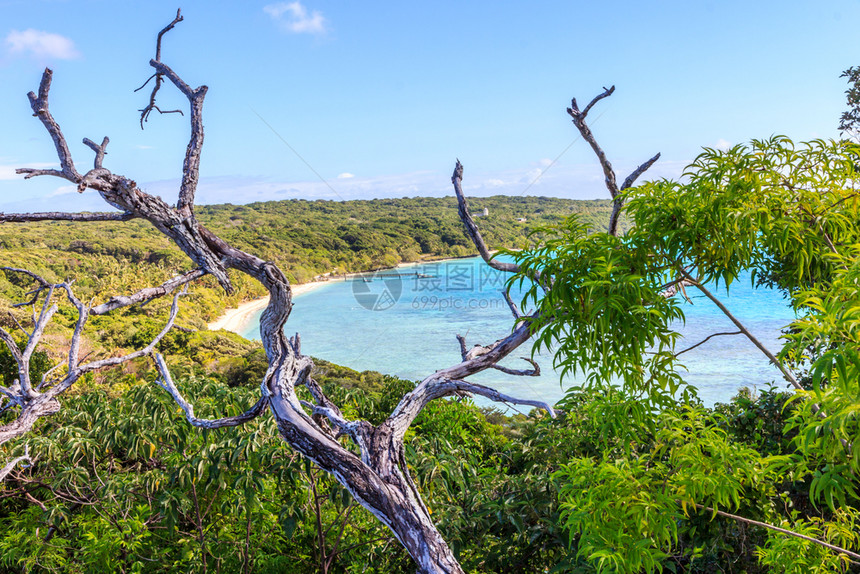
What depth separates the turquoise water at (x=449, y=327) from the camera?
647 inches

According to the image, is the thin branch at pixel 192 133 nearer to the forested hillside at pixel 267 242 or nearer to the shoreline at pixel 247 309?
the forested hillside at pixel 267 242

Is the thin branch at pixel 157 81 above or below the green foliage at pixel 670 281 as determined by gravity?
above

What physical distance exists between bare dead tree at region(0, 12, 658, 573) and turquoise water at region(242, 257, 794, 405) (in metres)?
5.67

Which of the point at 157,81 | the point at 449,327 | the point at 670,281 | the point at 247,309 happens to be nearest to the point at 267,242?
the point at 247,309

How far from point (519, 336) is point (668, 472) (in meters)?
0.67

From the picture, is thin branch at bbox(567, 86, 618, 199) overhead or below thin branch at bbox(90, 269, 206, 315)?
overhead

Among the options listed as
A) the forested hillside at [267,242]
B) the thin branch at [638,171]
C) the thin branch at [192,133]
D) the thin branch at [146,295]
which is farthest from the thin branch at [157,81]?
the forested hillside at [267,242]

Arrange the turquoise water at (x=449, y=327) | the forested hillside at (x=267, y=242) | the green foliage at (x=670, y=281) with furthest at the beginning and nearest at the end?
the forested hillside at (x=267, y=242), the turquoise water at (x=449, y=327), the green foliage at (x=670, y=281)

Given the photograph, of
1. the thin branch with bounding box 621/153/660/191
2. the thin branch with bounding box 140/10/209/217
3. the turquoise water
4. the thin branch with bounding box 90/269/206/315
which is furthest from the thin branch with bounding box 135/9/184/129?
the turquoise water

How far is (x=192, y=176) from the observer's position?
1983 mm

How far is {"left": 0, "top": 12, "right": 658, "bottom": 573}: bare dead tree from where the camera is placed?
170 cm

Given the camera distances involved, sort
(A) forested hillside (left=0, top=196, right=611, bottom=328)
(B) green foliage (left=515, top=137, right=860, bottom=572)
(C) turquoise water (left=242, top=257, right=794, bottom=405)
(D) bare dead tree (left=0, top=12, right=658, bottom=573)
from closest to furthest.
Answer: (B) green foliage (left=515, top=137, right=860, bottom=572) < (D) bare dead tree (left=0, top=12, right=658, bottom=573) < (C) turquoise water (left=242, top=257, right=794, bottom=405) < (A) forested hillside (left=0, top=196, right=611, bottom=328)

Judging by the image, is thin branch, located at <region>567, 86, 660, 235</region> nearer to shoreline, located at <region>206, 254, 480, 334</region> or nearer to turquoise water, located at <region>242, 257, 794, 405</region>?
turquoise water, located at <region>242, 257, 794, 405</region>

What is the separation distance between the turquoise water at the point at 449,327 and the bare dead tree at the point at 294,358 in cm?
567
